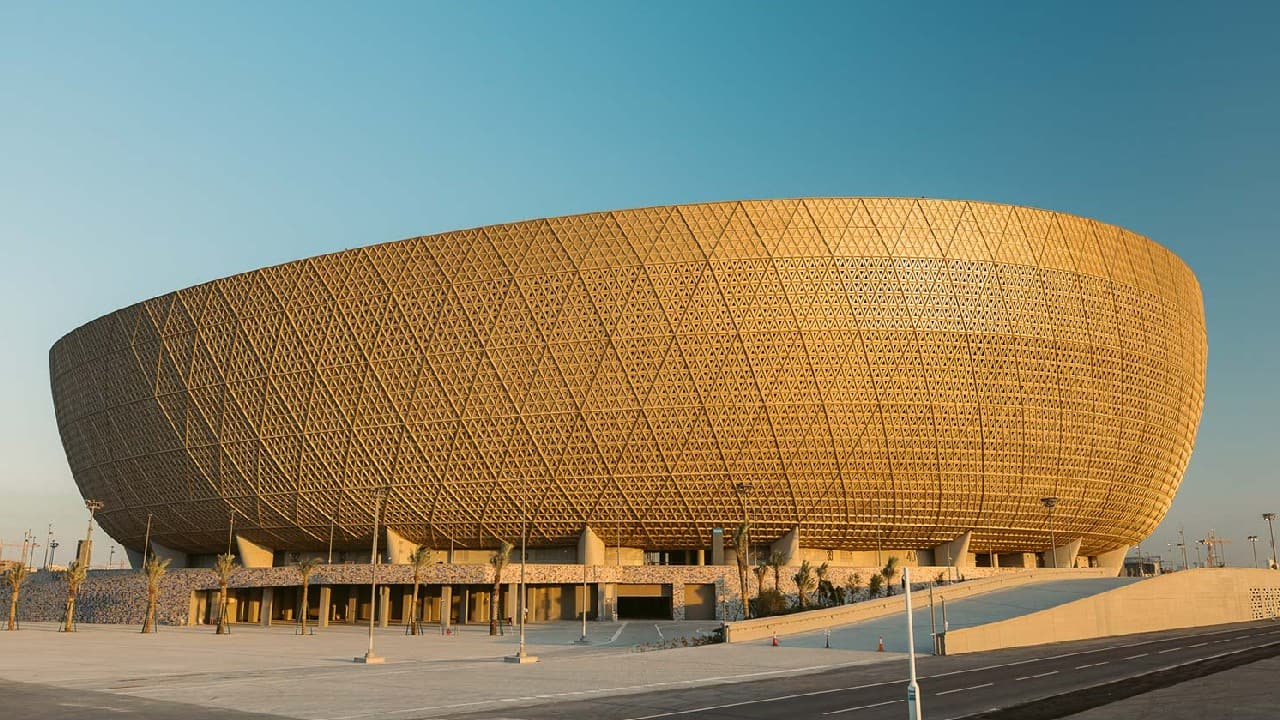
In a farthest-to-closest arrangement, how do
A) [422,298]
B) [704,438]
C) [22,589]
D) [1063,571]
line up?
[22,589] < [422,298] < [704,438] < [1063,571]

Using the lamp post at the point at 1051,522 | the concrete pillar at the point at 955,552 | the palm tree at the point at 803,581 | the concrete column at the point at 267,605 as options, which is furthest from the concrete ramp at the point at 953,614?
the concrete column at the point at 267,605

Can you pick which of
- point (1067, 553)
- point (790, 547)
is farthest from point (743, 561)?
point (1067, 553)

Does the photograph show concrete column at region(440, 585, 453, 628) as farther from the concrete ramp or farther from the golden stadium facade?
the concrete ramp

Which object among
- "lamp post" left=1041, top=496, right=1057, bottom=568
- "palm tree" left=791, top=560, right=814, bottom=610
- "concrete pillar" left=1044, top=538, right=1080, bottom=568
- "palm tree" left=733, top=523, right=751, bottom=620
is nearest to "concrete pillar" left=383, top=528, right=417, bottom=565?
"palm tree" left=733, top=523, right=751, bottom=620

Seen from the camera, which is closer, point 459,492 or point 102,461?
point 459,492

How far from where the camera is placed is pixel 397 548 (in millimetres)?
49906

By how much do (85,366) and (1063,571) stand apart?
2123 inches

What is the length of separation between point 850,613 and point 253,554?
36.9 meters

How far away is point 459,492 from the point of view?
47.0m

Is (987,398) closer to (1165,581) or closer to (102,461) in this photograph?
(1165,581)

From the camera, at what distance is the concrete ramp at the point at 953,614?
26.8m

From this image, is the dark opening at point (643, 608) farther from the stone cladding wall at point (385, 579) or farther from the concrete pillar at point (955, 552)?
the concrete pillar at point (955, 552)

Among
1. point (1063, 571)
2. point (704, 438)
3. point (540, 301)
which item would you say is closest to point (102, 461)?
point (540, 301)

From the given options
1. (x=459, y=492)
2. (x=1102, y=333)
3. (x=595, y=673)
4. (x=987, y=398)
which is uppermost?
(x=1102, y=333)
